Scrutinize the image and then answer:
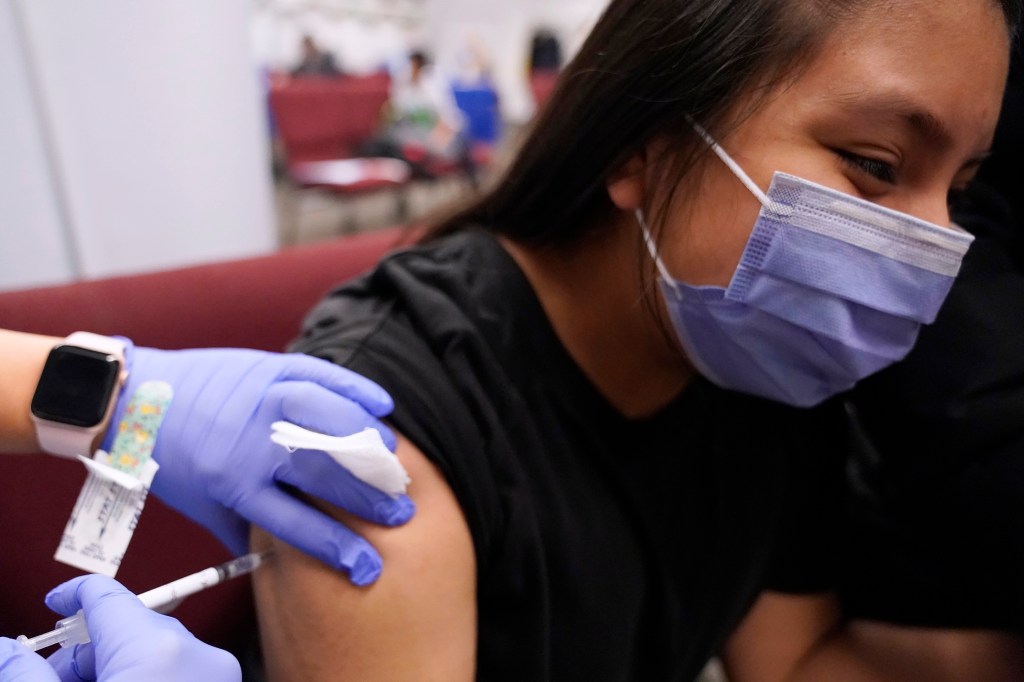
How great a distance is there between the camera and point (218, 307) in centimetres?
86

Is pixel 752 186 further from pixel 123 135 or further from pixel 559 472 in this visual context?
pixel 123 135

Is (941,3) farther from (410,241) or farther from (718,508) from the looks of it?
(410,241)

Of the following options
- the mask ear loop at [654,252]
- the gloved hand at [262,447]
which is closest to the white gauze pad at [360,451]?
the gloved hand at [262,447]

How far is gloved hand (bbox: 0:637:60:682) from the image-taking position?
15.4 inches

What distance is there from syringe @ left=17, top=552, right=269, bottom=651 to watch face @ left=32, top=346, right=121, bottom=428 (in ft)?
0.49

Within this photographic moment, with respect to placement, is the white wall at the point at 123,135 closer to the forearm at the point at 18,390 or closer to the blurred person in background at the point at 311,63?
the forearm at the point at 18,390

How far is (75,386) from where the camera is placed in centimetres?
55

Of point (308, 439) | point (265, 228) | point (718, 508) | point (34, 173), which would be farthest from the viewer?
point (265, 228)

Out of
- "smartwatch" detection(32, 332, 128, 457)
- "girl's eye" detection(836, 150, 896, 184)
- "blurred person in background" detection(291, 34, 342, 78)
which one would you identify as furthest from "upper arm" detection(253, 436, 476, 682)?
"blurred person in background" detection(291, 34, 342, 78)

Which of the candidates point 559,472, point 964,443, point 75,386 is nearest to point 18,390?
point 75,386

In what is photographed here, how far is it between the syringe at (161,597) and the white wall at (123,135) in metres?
1.04

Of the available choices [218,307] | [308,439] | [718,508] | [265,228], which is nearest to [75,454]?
[308,439]

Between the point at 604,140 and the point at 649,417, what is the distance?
0.33 m

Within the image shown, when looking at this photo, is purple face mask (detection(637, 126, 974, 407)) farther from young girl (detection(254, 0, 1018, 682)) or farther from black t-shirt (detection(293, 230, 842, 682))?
black t-shirt (detection(293, 230, 842, 682))
